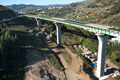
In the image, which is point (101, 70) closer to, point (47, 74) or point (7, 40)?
point (47, 74)

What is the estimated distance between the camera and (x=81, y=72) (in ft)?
90.7

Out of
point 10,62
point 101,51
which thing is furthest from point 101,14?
point 10,62

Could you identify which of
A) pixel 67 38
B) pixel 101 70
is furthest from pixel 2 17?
pixel 101 70

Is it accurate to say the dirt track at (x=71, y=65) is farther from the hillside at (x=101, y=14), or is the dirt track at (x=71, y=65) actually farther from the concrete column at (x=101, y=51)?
the hillside at (x=101, y=14)

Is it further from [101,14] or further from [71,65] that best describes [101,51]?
[101,14]

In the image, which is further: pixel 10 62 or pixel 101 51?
pixel 10 62

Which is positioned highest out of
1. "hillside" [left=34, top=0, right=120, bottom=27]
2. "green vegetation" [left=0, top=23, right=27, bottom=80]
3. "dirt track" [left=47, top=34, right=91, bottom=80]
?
"hillside" [left=34, top=0, right=120, bottom=27]

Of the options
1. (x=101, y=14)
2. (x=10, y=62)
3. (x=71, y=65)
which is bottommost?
(x=71, y=65)

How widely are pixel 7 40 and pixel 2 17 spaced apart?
138ft

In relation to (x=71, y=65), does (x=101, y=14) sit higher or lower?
higher

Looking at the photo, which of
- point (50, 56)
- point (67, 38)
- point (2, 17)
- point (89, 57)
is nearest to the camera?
Result: point (50, 56)

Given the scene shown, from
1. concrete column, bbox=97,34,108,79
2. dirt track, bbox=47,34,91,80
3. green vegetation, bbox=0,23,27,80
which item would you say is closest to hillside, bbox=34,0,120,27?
dirt track, bbox=47,34,91,80

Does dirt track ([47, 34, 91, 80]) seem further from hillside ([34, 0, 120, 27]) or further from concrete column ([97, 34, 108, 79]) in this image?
hillside ([34, 0, 120, 27])

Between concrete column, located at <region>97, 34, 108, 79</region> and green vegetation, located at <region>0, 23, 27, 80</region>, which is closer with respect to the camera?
green vegetation, located at <region>0, 23, 27, 80</region>
